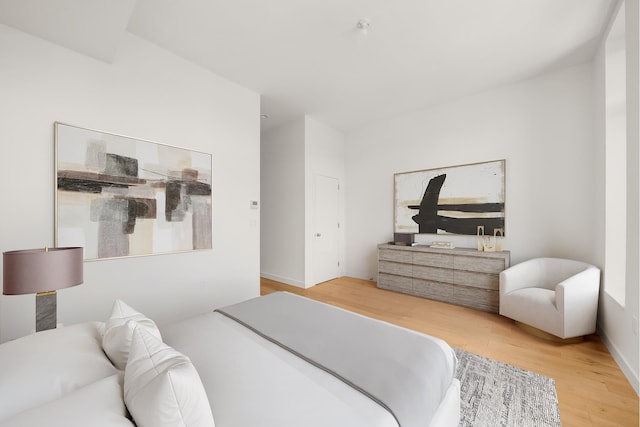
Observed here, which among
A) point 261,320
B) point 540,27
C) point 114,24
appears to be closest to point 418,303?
point 261,320

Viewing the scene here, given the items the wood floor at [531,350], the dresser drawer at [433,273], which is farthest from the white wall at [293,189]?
the dresser drawer at [433,273]

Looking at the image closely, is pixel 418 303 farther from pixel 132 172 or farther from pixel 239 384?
pixel 132 172

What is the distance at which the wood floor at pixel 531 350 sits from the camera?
5.25 ft

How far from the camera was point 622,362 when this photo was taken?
77.5 inches

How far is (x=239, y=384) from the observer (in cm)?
101

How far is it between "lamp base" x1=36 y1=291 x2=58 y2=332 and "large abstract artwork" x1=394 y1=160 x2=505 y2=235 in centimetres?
415

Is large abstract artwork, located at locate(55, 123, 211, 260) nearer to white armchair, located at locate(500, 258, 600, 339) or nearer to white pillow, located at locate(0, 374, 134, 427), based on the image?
white pillow, located at locate(0, 374, 134, 427)

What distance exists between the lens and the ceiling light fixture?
221 cm

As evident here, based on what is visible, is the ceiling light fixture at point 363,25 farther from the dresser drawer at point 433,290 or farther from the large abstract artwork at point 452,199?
the dresser drawer at point 433,290

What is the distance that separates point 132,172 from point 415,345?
2.71 metres

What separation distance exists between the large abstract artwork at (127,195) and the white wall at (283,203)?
5.73 feet

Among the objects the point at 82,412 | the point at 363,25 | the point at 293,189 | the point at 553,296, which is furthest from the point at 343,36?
the point at 553,296

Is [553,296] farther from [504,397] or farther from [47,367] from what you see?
[47,367]

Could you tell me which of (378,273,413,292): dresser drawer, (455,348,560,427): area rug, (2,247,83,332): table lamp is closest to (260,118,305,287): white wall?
(378,273,413,292): dresser drawer
